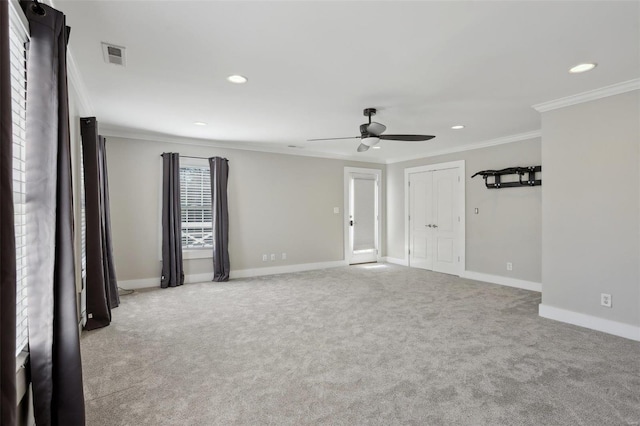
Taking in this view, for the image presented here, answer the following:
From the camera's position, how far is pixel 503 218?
539cm

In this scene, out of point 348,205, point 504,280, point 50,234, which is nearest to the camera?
point 50,234

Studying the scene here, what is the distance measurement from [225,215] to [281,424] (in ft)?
13.8

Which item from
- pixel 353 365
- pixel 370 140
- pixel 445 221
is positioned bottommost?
pixel 353 365

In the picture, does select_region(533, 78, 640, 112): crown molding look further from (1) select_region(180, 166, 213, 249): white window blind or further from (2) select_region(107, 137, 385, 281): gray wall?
(1) select_region(180, 166, 213, 249): white window blind

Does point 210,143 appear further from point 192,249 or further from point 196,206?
point 192,249

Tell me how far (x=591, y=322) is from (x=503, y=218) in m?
2.27

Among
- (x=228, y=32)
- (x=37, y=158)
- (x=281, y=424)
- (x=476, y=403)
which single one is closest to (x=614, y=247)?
(x=476, y=403)

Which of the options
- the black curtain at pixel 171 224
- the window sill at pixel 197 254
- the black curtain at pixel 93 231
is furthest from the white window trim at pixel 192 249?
the black curtain at pixel 93 231

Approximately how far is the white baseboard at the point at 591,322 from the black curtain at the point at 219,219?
470cm

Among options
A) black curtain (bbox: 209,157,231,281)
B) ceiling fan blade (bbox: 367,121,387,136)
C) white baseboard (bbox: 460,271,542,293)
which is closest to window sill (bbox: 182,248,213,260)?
black curtain (bbox: 209,157,231,281)

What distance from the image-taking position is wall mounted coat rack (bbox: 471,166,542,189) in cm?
491

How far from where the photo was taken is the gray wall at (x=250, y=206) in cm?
508

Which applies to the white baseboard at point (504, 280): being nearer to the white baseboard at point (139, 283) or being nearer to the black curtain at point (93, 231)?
the white baseboard at point (139, 283)

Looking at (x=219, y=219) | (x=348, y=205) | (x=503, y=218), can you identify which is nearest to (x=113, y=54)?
(x=219, y=219)
